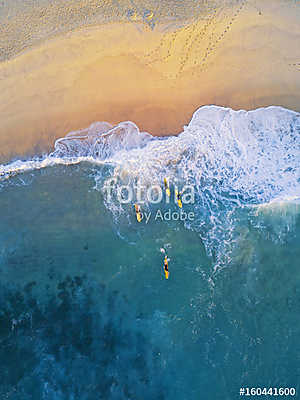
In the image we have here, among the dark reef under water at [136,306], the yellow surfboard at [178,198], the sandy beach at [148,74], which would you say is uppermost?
the sandy beach at [148,74]

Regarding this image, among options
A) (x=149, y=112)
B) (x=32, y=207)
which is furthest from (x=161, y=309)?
(x=149, y=112)

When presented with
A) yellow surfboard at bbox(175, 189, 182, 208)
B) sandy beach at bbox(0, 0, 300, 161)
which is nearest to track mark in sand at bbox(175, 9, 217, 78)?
sandy beach at bbox(0, 0, 300, 161)

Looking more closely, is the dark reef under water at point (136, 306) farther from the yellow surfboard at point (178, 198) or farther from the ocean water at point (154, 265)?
the yellow surfboard at point (178, 198)

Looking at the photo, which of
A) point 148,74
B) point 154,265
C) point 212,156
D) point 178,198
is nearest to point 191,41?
point 148,74

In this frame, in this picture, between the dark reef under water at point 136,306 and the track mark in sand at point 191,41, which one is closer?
the dark reef under water at point 136,306

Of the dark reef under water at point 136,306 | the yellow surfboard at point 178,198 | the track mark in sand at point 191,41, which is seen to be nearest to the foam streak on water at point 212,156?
the yellow surfboard at point 178,198

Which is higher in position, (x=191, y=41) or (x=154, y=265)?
(x=191, y=41)

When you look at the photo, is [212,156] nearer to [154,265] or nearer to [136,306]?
[154,265]
